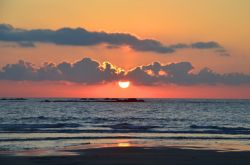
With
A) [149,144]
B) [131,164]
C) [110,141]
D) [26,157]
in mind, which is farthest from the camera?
[110,141]

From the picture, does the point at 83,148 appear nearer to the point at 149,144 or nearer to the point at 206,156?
the point at 149,144

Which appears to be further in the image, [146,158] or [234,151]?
[234,151]

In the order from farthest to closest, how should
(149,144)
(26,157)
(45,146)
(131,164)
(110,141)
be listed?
(110,141) < (149,144) < (45,146) < (26,157) < (131,164)

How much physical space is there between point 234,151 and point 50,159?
10341 mm

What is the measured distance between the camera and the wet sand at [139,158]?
20281 millimetres

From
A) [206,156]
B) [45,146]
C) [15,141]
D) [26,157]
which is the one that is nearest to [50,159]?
[26,157]

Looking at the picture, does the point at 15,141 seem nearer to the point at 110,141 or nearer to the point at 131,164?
the point at 110,141

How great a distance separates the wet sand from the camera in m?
20.3

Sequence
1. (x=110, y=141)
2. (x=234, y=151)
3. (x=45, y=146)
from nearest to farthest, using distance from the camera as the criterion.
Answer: (x=234, y=151), (x=45, y=146), (x=110, y=141)

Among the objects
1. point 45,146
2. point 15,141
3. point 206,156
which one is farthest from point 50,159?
point 15,141

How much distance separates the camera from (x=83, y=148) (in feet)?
86.0

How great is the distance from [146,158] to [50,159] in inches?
180

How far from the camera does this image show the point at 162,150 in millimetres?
25000

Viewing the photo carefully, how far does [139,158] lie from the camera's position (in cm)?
2164
